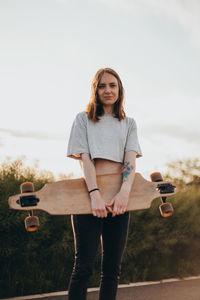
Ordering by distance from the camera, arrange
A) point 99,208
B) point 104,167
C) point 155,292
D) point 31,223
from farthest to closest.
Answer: point 155,292, point 104,167, point 31,223, point 99,208

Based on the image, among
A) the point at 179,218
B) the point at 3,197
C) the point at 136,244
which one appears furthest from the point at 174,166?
the point at 3,197

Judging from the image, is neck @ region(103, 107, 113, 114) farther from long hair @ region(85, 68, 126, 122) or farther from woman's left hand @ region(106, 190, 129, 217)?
woman's left hand @ region(106, 190, 129, 217)

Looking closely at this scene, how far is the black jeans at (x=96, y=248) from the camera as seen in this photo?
7.21 ft

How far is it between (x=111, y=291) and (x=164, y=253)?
122 inches

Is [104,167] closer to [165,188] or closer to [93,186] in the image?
[93,186]

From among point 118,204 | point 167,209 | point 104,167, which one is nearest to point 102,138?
point 104,167

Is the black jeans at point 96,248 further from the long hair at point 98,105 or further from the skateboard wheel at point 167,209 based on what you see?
the long hair at point 98,105

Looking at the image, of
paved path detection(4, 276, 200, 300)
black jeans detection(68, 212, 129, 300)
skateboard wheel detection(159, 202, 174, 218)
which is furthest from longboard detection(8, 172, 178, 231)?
paved path detection(4, 276, 200, 300)

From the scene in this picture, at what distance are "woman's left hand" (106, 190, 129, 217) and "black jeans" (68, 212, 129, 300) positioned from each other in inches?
3.1

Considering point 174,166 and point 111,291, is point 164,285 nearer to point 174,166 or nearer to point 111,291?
point 111,291

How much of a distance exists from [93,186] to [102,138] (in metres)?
0.37

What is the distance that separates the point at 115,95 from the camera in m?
2.57

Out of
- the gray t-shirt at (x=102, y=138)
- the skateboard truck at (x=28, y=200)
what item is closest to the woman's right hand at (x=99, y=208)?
the gray t-shirt at (x=102, y=138)

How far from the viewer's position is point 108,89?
8.28ft
